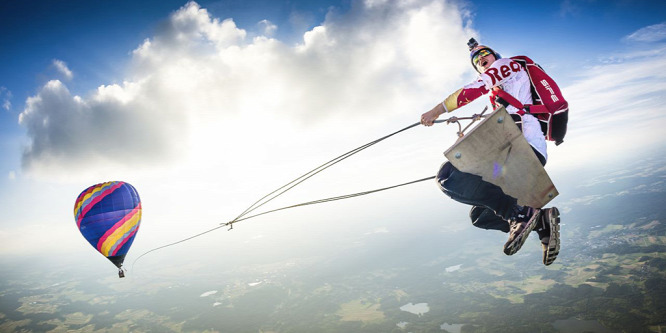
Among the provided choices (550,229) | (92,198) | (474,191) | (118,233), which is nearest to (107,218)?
(118,233)

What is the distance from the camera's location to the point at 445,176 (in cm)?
394

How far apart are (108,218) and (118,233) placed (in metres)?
1.18

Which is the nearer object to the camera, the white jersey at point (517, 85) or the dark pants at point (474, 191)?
the white jersey at point (517, 85)

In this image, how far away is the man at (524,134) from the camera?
138 inches

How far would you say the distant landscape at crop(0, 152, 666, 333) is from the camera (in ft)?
271

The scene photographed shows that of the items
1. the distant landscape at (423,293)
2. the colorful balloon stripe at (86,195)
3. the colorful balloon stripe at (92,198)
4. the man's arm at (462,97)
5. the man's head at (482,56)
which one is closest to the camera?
the man's arm at (462,97)

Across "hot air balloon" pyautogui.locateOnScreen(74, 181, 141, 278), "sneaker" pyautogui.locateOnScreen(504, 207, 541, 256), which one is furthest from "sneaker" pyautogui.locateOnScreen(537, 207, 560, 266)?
"hot air balloon" pyautogui.locateOnScreen(74, 181, 141, 278)

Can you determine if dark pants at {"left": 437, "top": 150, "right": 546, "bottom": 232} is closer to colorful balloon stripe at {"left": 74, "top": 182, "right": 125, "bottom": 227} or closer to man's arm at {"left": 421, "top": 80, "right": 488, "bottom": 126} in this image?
man's arm at {"left": 421, "top": 80, "right": 488, "bottom": 126}

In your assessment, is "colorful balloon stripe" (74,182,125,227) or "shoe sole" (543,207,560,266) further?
"colorful balloon stripe" (74,182,125,227)

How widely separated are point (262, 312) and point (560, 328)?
111960 millimetres

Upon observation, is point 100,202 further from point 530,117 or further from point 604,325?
point 604,325

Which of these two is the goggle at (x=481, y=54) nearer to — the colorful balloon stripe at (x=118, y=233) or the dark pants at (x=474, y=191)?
the dark pants at (x=474, y=191)

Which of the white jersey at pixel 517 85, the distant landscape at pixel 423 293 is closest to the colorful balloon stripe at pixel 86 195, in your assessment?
the white jersey at pixel 517 85

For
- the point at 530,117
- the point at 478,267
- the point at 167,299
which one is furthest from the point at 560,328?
the point at 167,299
